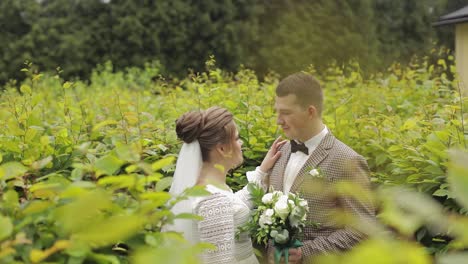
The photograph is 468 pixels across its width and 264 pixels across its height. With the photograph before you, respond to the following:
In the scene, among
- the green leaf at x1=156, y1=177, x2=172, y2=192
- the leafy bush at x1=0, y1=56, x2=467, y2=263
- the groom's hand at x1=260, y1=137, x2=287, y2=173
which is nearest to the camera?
the leafy bush at x1=0, y1=56, x2=467, y2=263

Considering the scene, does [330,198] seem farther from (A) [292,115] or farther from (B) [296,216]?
(A) [292,115]

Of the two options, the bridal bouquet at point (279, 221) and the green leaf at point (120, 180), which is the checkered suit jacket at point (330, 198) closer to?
the bridal bouquet at point (279, 221)

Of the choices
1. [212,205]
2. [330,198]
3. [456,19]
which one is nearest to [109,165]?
[212,205]

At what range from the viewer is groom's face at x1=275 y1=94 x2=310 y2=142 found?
309 cm

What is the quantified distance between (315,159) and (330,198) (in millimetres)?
194

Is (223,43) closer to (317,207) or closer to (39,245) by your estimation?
(317,207)

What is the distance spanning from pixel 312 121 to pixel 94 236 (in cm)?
230

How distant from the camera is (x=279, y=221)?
2.80 metres

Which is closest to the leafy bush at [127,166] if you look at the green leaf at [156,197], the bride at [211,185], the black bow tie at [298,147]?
the green leaf at [156,197]

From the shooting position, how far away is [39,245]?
1535 mm

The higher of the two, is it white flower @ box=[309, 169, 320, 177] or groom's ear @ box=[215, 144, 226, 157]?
groom's ear @ box=[215, 144, 226, 157]

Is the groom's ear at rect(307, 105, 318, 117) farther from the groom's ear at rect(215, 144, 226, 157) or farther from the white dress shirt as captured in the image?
the groom's ear at rect(215, 144, 226, 157)

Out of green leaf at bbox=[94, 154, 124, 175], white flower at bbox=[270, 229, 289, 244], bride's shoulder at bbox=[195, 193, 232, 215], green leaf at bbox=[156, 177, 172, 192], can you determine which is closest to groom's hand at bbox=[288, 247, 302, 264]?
white flower at bbox=[270, 229, 289, 244]

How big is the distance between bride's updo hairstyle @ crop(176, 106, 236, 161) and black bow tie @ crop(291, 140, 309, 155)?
393 millimetres
